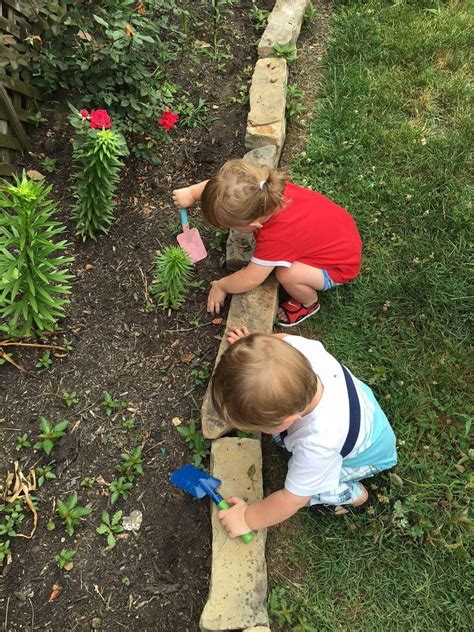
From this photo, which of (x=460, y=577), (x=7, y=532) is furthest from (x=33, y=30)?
(x=460, y=577)

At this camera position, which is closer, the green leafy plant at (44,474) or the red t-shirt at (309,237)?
the green leafy plant at (44,474)

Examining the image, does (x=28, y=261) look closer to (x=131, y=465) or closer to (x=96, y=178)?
(x=96, y=178)

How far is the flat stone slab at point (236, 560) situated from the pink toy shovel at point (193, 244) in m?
0.99

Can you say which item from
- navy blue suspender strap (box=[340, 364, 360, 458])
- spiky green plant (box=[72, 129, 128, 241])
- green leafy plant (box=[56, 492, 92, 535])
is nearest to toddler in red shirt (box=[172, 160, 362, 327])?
spiky green plant (box=[72, 129, 128, 241])

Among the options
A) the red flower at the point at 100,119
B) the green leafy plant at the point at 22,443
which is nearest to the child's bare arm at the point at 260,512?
the green leafy plant at the point at 22,443

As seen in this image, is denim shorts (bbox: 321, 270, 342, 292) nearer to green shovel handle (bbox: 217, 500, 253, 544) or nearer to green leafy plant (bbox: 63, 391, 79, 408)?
green shovel handle (bbox: 217, 500, 253, 544)

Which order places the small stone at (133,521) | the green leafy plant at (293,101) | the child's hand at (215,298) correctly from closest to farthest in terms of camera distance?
the small stone at (133,521), the child's hand at (215,298), the green leafy plant at (293,101)

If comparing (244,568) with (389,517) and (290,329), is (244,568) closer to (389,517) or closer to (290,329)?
(389,517)

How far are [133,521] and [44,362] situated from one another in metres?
0.84

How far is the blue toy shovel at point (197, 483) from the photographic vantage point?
2.10 m

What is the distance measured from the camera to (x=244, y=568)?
6.69ft

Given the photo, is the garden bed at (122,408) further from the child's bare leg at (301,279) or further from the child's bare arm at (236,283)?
the child's bare leg at (301,279)

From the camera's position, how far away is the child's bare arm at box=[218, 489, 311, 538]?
193cm

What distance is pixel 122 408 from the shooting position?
2.47 m
